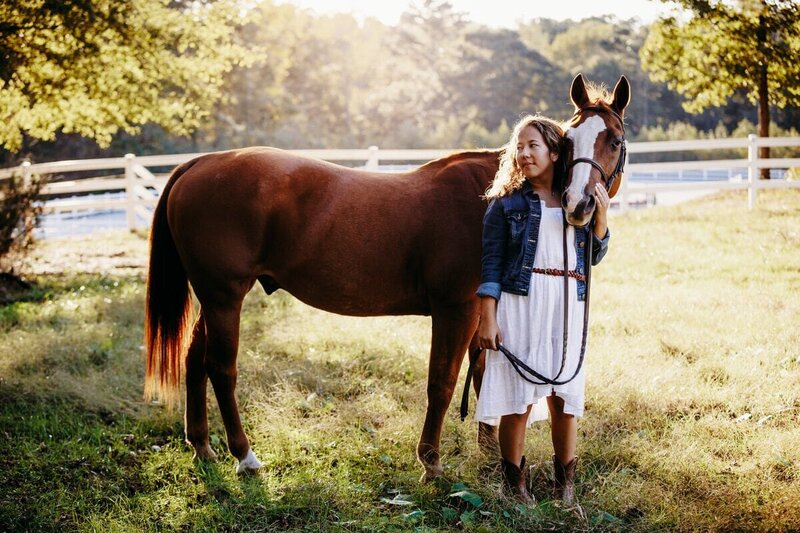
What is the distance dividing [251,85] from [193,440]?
107 ft

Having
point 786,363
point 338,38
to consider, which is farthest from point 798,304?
point 338,38

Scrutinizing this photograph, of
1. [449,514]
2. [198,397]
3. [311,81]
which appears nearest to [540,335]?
[449,514]

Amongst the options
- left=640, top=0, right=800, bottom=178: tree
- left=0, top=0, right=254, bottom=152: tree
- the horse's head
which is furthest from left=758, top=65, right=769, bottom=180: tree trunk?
the horse's head

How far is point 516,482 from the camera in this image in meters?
3.27

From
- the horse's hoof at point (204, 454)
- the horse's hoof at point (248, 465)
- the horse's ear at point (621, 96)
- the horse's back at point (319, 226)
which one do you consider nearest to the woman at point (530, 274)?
the horse's ear at point (621, 96)

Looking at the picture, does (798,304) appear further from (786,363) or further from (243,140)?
(243,140)

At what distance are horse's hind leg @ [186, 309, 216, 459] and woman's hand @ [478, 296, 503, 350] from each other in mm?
1805

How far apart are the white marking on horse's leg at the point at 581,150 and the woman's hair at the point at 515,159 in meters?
0.07

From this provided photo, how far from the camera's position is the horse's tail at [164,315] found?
402 centimetres

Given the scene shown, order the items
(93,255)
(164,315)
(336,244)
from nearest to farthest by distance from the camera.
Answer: (336,244)
(164,315)
(93,255)

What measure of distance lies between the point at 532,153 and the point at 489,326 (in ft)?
2.55

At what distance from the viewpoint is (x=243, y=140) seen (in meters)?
34.2

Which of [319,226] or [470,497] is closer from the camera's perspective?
[470,497]

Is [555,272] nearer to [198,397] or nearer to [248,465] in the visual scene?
[248,465]
